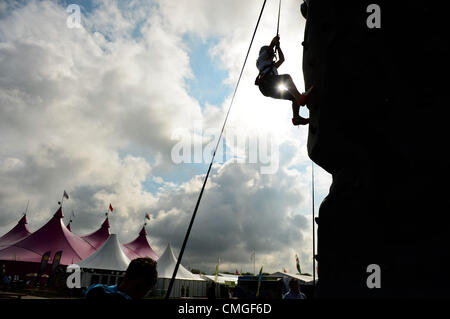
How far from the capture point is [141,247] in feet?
88.8

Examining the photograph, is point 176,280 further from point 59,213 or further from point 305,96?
point 305,96

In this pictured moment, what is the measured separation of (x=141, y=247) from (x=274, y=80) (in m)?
26.5

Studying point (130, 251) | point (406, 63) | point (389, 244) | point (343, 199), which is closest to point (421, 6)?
point (406, 63)

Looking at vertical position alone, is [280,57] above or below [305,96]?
above

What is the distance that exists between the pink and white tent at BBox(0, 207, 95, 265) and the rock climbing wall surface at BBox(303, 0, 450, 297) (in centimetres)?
2119

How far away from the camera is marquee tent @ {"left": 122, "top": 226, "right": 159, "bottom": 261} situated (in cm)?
A: 2544

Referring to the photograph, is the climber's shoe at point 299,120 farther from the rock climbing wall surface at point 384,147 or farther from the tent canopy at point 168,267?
the tent canopy at point 168,267

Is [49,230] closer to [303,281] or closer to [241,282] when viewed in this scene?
[241,282]

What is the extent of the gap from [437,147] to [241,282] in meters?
20.2

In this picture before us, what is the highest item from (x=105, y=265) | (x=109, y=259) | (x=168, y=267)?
(x=109, y=259)

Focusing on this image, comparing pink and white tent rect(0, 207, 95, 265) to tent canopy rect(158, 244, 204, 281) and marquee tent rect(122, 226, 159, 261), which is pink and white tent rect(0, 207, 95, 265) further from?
tent canopy rect(158, 244, 204, 281)

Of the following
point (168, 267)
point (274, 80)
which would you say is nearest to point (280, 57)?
point (274, 80)

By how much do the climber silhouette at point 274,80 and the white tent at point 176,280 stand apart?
1869cm

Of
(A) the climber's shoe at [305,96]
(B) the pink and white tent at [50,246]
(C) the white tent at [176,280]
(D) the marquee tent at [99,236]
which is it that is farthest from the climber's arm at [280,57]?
(D) the marquee tent at [99,236]
